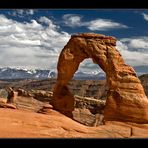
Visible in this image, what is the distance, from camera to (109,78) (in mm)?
17234

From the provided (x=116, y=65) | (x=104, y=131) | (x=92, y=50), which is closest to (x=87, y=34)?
(x=92, y=50)

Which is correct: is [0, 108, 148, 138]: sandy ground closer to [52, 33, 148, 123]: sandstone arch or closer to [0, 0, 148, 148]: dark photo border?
[52, 33, 148, 123]: sandstone arch

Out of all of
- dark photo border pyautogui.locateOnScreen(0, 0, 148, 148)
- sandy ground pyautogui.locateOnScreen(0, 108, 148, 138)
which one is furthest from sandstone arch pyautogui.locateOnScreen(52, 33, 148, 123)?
dark photo border pyautogui.locateOnScreen(0, 0, 148, 148)

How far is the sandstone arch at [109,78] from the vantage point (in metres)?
16.3

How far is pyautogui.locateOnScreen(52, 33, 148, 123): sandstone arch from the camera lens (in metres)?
16.3
